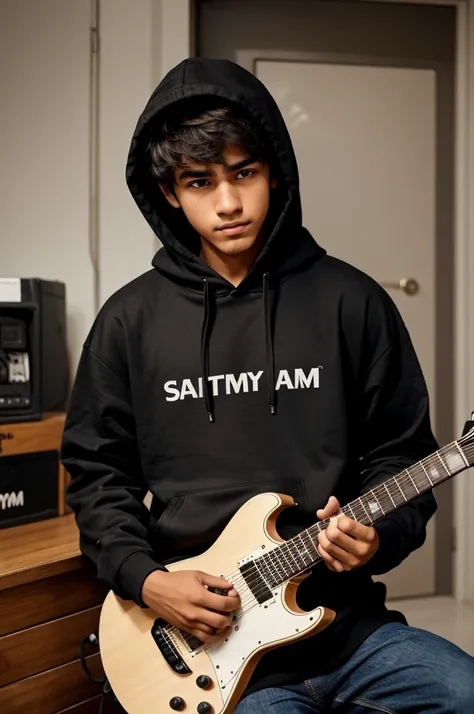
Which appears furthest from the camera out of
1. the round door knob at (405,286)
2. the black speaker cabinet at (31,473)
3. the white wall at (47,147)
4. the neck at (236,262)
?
the round door knob at (405,286)

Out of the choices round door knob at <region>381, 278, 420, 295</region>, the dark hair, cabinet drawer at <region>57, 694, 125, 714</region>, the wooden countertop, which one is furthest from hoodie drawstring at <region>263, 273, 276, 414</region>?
round door knob at <region>381, 278, 420, 295</region>

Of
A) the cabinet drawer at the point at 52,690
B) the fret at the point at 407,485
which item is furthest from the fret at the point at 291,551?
the cabinet drawer at the point at 52,690

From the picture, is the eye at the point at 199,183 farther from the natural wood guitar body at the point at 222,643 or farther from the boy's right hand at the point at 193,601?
the boy's right hand at the point at 193,601

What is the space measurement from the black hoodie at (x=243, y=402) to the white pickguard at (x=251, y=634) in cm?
6

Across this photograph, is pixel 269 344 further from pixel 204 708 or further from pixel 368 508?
pixel 204 708

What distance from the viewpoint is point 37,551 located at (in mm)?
1663

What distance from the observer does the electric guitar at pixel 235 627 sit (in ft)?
3.87

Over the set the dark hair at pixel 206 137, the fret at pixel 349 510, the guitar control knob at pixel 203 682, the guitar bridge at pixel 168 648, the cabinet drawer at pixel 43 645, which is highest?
the dark hair at pixel 206 137

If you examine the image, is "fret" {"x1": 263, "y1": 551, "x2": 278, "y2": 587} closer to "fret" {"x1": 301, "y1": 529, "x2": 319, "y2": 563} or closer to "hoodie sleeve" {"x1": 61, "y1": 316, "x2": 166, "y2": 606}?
"fret" {"x1": 301, "y1": 529, "x2": 319, "y2": 563}

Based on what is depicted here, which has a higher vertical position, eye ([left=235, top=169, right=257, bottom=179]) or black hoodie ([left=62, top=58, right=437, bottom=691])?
eye ([left=235, top=169, right=257, bottom=179])

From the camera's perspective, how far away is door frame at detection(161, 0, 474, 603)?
2.80 meters

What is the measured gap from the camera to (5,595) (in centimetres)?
155

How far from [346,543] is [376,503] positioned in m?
0.07

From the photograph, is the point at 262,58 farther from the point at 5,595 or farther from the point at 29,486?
the point at 5,595
